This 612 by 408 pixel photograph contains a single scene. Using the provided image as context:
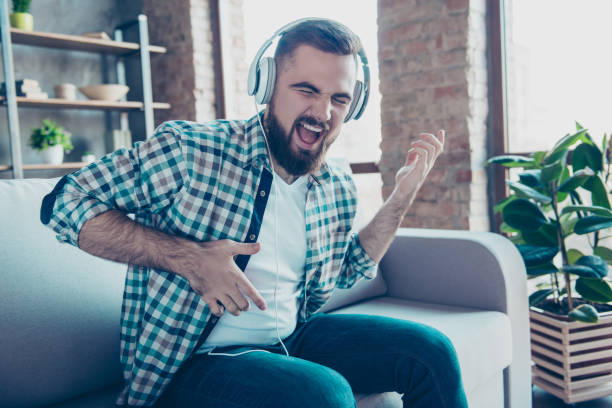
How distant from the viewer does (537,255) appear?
1.74 m

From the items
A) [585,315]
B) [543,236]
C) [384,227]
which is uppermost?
[384,227]

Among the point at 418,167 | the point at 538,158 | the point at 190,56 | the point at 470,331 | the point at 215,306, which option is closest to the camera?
the point at 215,306

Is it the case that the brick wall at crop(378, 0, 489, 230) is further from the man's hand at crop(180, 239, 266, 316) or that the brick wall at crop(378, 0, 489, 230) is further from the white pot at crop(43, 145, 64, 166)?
the white pot at crop(43, 145, 64, 166)

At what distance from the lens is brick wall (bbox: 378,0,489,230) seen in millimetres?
2537

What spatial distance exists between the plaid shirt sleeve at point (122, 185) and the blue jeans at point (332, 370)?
0.34m

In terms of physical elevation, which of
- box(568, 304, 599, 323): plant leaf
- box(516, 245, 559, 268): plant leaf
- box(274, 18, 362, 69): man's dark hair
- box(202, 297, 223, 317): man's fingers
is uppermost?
box(274, 18, 362, 69): man's dark hair

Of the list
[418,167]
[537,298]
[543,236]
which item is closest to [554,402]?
[537,298]

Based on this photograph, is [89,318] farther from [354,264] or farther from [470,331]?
[470,331]

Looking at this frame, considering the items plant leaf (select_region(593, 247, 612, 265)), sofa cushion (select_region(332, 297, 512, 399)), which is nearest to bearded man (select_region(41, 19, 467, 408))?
sofa cushion (select_region(332, 297, 512, 399))

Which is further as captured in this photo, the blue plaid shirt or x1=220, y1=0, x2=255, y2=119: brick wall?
x1=220, y1=0, x2=255, y2=119: brick wall

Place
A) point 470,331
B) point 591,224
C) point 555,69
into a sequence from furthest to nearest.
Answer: point 555,69, point 591,224, point 470,331

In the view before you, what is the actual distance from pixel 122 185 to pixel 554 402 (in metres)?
1.66

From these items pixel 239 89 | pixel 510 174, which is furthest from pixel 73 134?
pixel 510 174

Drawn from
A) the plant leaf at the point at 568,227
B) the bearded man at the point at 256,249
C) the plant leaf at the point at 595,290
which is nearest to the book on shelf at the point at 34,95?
the bearded man at the point at 256,249
